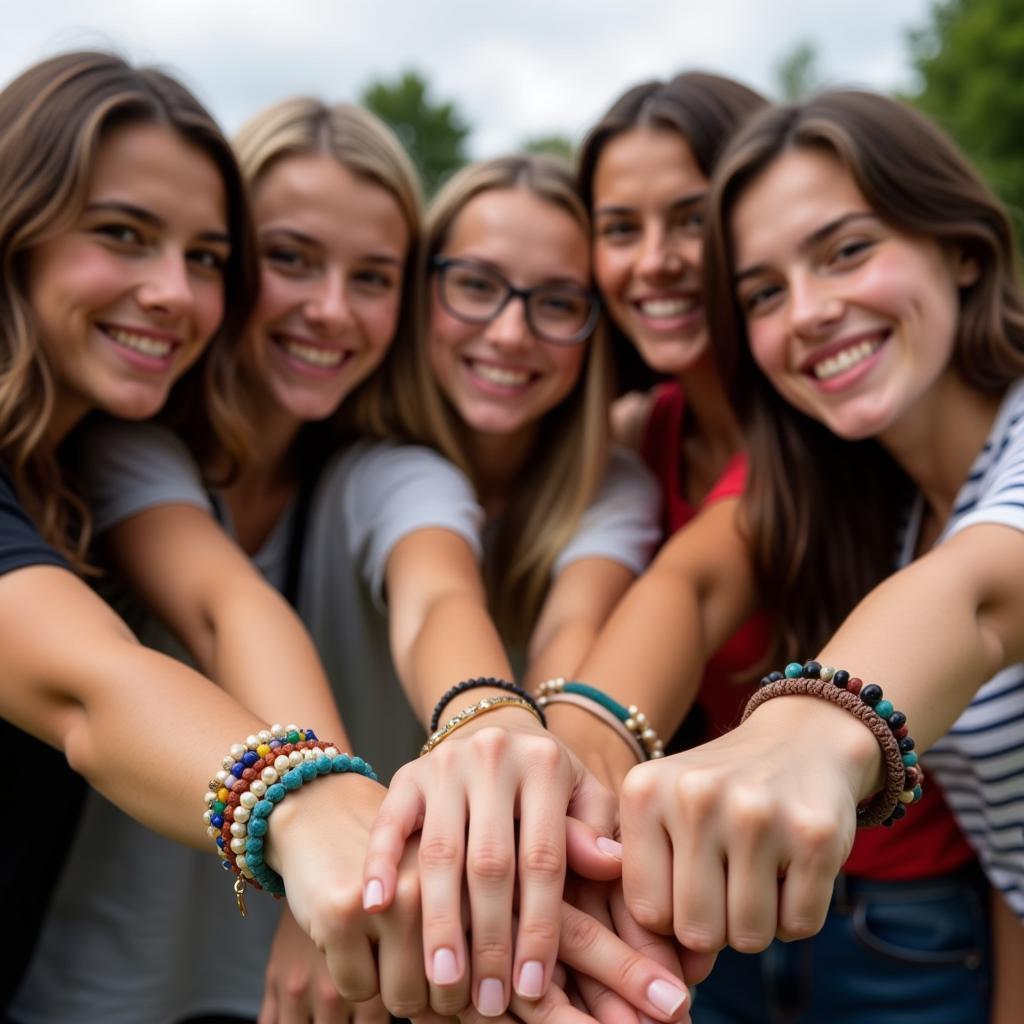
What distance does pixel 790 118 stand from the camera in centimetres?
267

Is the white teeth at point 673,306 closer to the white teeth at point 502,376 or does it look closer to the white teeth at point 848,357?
the white teeth at point 502,376

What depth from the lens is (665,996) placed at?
4.86ft

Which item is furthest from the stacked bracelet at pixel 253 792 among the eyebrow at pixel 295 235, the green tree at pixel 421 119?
the green tree at pixel 421 119

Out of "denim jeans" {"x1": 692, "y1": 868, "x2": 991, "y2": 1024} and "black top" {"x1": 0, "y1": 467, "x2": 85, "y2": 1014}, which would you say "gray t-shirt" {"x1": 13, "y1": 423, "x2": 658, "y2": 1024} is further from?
"denim jeans" {"x1": 692, "y1": 868, "x2": 991, "y2": 1024}

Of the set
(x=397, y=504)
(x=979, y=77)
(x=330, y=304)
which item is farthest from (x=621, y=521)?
(x=979, y=77)

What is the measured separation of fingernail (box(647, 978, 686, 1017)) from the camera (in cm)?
148

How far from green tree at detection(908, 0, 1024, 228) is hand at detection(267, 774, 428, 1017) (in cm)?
1747

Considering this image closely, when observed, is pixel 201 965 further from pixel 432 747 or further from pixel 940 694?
pixel 940 694

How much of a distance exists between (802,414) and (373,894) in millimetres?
1911

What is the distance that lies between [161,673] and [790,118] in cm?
205

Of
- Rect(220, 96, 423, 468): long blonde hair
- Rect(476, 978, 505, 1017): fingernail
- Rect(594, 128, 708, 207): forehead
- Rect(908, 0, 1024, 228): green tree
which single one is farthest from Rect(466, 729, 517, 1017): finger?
Rect(908, 0, 1024, 228): green tree

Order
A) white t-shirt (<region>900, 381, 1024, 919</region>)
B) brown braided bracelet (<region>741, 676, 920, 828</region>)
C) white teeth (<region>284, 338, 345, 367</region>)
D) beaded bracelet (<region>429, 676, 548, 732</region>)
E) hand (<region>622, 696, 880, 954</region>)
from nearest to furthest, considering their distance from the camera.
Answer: hand (<region>622, 696, 880, 954</region>) → brown braided bracelet (<region>741, 676, 920, 828</region>) → beaded bracelet (<region>429, 676, 548, 732</region>) → white t-shirt (<region>900, 381, 1024, 919</region>) → white teeth (<region>284, 338, 345, 367</region>)

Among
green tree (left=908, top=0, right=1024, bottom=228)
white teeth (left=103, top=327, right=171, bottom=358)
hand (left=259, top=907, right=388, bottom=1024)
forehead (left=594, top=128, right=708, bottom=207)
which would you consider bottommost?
hand (left=259, top=907, right=388, bottom=1024)

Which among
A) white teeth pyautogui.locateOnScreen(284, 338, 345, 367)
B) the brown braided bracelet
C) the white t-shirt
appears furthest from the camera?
white teeth pyautogui.locateOnScreen(284, 338, 345, 367)
